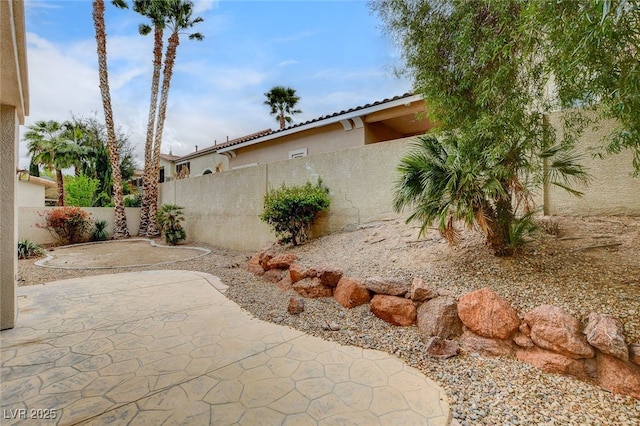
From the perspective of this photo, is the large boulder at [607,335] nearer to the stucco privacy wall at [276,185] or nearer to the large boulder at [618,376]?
the large boulder at [618,376]

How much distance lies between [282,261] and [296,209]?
1646 millimetres

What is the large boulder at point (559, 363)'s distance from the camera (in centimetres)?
266

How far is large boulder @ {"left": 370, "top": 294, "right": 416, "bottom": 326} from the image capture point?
3799 mm

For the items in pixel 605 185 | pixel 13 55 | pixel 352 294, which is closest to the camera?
pixel 13 55

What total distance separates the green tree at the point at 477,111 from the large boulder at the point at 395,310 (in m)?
1.25

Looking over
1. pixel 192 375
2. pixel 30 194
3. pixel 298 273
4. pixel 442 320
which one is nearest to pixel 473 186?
pixel 442 320

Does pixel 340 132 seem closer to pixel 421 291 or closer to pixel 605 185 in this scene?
pixel 605 185

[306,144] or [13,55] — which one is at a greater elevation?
[306,144]

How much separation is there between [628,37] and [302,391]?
430cm

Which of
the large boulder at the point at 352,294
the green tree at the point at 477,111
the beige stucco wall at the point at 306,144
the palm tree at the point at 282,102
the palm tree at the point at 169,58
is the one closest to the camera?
the green tree at the point at 477,111

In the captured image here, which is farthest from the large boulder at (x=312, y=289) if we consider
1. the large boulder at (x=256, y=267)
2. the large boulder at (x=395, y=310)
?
the large boulder at (x=256, y=267)

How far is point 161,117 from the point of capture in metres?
13.4

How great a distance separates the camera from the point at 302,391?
2562mm

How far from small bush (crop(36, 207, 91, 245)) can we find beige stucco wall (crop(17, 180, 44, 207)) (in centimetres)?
555
